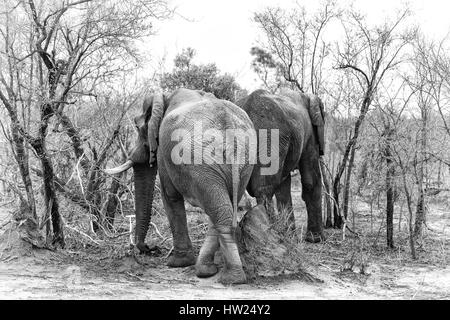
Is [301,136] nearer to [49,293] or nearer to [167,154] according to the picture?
[167,154]

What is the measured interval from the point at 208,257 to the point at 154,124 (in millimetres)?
1718

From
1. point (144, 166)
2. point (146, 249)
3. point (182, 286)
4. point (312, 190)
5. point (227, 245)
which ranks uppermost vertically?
point (144, 166)

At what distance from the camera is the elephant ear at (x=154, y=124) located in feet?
26.9

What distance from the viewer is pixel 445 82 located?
1125cm

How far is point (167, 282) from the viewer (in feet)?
23.8

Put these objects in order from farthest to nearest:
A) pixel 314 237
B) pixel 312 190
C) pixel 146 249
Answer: pixel 312 190
pixel 314 237
pixel 146 249

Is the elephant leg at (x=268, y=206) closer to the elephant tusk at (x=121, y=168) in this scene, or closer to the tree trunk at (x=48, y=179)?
the elephant tusk at (x=121, y=168)

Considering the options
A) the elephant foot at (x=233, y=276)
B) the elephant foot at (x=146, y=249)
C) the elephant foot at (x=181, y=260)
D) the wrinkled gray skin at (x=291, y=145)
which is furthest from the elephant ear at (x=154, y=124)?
the elephant foot at (x=233, y=276)

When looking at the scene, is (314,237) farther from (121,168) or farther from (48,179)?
(48,179)

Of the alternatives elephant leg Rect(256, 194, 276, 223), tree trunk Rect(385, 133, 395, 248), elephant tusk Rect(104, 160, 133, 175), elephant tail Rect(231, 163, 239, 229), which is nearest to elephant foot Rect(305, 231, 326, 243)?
tree trunk Rect(385, 133, 395, 248)

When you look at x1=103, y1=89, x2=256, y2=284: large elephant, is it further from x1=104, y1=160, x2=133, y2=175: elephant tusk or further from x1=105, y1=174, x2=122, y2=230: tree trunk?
x1=105, y1=174, x2=122, y2=230: tree trunk

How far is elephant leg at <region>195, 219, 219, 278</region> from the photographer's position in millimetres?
7262

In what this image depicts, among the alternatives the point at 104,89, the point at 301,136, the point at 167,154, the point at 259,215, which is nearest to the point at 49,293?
the point at 167,154

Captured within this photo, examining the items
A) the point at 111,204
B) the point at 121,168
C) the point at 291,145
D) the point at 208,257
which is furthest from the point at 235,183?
the point at 111,204
